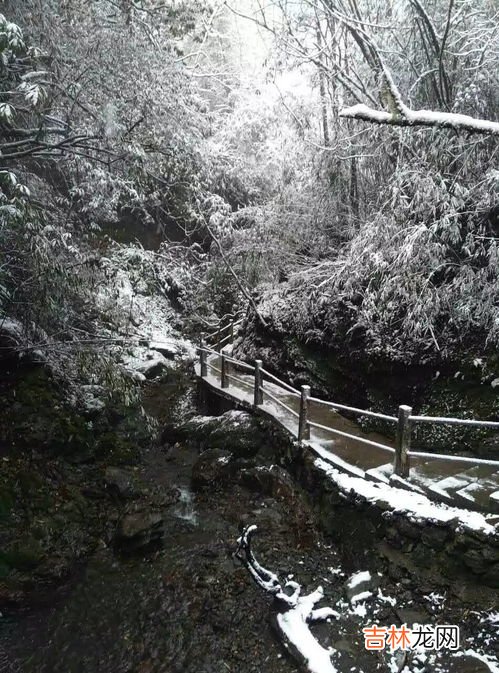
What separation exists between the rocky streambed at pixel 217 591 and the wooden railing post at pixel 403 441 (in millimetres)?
799

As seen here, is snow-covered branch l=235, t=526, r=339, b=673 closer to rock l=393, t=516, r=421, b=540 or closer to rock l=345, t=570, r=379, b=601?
rock l=345, t=570, r=379, b=601

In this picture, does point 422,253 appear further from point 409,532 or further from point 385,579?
point 385,579

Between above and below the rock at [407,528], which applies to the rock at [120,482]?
below

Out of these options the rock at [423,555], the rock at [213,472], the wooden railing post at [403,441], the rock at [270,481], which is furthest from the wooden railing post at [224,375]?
the rock at [423,555]

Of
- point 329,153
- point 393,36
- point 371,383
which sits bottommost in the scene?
point 371,383

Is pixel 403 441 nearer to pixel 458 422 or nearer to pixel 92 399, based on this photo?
pixel 458 422

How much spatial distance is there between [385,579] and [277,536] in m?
1.84

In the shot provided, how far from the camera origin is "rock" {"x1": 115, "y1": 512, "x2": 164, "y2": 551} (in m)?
6.21

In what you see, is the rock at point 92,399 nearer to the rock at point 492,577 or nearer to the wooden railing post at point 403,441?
the wooden railing post at point 403,441

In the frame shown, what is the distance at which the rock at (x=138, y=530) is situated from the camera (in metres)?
6.21

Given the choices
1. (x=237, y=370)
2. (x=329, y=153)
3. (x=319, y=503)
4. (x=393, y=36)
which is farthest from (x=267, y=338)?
(x=393, y=36)

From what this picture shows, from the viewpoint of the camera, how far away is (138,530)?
6273 mm

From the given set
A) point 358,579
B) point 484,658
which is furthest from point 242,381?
point 484,658

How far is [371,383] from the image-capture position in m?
7.79
